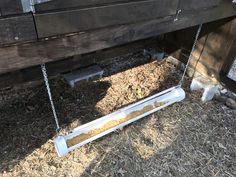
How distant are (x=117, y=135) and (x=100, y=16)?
1.36 m

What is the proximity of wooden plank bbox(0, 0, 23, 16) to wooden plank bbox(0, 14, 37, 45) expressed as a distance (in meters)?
0.03

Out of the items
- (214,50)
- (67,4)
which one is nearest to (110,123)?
(67,4)

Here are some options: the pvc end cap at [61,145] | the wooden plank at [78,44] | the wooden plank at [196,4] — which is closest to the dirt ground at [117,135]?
the pvc end cap at [61,145]

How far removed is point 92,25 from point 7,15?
1.42ft

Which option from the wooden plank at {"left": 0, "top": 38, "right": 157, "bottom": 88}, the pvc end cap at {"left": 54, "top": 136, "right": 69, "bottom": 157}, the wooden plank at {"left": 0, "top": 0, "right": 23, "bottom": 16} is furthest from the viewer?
the wooden plank at {"left": 0, "top": 38, "right": 157, "bottom": 88}

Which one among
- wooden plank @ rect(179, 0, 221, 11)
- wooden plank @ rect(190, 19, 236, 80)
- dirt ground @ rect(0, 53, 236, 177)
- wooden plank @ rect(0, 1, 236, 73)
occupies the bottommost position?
dirt ground @ rect(0, 53, 236, 177)

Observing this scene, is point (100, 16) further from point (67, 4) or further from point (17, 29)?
point (17, 29)

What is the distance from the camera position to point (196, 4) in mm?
1676

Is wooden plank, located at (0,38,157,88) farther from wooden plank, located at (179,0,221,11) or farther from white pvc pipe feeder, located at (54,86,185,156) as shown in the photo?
wooden plank, located at (179,0,221,11)

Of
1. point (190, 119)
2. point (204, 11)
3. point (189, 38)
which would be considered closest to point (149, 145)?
point (190, 119)

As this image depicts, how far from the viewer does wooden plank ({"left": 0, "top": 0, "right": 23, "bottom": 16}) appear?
0.97 meters

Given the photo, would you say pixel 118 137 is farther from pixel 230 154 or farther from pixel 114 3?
pixel 114 3

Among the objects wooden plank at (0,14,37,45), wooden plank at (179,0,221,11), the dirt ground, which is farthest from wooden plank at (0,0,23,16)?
the dirt ground

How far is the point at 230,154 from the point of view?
2.18m
